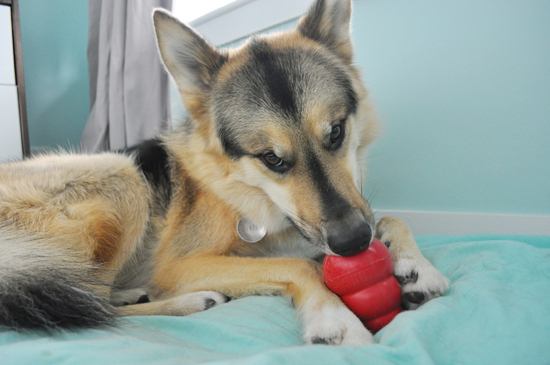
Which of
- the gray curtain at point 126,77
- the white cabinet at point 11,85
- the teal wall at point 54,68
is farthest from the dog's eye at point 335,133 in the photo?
the teal wall at point 54,68

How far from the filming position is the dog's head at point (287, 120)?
4.00ft

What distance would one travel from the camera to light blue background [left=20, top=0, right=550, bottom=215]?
177cm

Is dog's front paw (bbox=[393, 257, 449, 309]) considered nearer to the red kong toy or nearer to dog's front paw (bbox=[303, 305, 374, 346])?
the red kong toy

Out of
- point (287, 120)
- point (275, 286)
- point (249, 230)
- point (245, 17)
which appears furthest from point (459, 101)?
point (245, 17)

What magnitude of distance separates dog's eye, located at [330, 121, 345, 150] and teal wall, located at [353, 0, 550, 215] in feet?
3.21

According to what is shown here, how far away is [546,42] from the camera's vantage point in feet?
5.54

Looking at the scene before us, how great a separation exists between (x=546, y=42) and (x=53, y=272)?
2144 millimetres

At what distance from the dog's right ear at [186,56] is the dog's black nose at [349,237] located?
87 cm

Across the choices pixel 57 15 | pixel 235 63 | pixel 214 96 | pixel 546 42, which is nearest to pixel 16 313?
pixel 214 96

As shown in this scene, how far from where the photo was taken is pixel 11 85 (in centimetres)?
340

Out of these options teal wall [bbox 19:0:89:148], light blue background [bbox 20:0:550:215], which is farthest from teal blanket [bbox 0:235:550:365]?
teal wall [bbox 19:0:89:148]

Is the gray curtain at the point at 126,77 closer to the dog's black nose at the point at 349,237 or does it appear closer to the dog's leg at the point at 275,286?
the dog's leg at the point at 275,286

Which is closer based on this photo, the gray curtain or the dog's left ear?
the dog's left ear

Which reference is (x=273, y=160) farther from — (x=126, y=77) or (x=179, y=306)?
(x=126, y=77)
